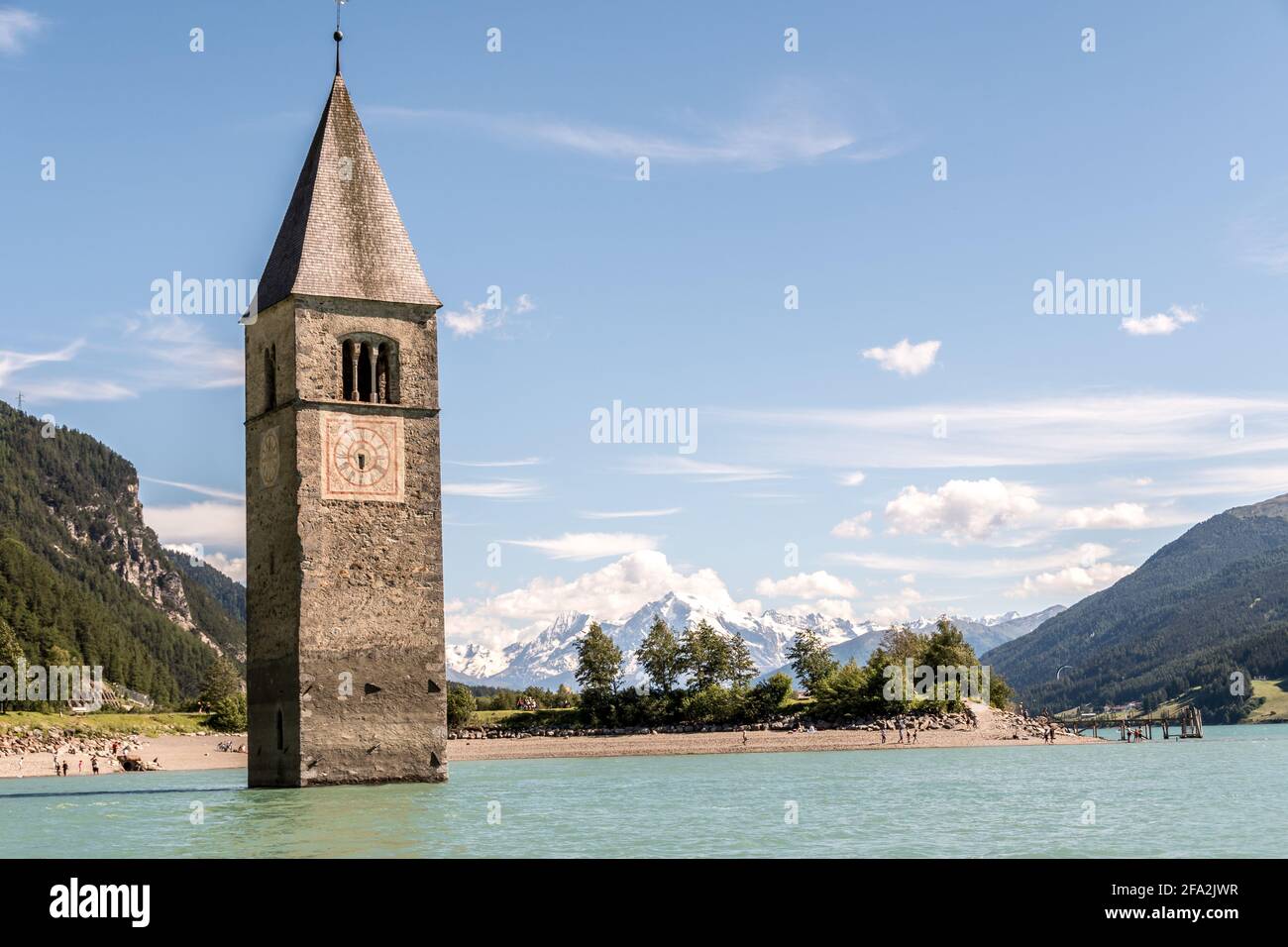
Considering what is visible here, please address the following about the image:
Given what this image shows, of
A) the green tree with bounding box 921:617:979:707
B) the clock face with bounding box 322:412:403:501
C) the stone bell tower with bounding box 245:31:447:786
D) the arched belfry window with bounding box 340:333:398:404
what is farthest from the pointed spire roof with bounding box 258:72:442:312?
the green tree with bounding box 921:617:979:707

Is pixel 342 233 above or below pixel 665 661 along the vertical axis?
above

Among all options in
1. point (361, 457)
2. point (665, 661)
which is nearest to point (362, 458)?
point (361, 457)

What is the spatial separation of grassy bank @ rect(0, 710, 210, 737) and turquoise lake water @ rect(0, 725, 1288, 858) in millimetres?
30105

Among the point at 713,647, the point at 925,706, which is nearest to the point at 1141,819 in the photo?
the point at 925,706

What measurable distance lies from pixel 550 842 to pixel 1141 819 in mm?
17316

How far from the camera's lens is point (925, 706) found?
11281 cm

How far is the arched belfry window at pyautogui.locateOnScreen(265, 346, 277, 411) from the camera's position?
163ft

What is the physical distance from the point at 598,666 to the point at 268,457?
75321 millimetres

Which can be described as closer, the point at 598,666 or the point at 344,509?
the point at 344,509

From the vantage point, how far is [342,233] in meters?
50.0

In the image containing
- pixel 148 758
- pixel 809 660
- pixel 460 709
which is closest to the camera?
pixel 148 758

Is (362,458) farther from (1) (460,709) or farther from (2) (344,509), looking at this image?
(1) (460,709)
